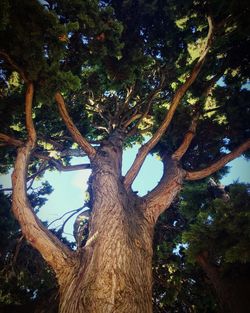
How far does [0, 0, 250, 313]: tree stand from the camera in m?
3.62

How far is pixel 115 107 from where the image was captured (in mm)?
8414

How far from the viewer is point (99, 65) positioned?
21.3ft

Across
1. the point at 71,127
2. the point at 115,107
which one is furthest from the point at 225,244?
the point at 115,107

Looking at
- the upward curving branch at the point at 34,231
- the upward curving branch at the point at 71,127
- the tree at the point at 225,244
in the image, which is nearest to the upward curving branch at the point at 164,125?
the upward curving branch at the point at 71,127

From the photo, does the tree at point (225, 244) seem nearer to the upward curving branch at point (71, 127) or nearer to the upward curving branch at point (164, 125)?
the upward curving branch at point (164, 125)

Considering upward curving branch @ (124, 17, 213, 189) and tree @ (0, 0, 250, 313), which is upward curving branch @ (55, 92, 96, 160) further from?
upward curving branch @ (124, 17, 213, 189)

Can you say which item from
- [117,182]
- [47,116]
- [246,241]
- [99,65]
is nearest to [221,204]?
[246,241]

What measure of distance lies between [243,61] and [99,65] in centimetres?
332

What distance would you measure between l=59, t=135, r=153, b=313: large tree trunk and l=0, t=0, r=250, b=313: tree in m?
0.01

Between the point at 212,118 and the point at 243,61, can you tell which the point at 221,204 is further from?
the point at 243,61

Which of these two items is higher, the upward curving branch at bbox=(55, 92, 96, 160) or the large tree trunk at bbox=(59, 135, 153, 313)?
the upward curving branch at bbox=(55, 92, 96, 160)

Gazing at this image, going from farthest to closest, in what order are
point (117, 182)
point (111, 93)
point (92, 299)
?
point (111, 93) < point (117, 182) < point (92, 299)

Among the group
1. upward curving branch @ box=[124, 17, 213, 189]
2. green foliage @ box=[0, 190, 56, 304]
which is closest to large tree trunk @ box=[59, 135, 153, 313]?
upward curving branch @ box=[124, 17, 213, 189]

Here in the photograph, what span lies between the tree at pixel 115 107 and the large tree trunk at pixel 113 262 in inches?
0.6
